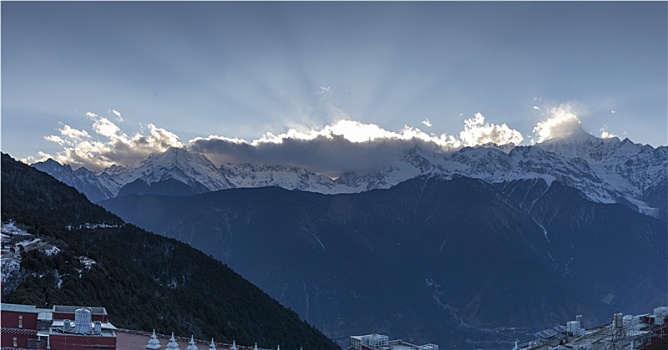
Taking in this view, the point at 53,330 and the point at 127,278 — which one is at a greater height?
the point at 127,278

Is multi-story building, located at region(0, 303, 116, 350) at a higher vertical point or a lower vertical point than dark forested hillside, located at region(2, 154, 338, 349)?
lower

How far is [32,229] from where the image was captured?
12325 cm

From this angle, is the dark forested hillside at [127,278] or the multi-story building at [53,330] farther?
the dark forested hillside at [127,278]

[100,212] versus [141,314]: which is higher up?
[100,212]

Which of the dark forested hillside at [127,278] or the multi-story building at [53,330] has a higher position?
the dark forested hillside at [127,278]

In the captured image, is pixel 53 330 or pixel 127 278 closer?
pixel 53 330

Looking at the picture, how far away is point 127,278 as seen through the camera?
424 feet

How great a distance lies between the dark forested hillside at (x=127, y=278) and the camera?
107 meters

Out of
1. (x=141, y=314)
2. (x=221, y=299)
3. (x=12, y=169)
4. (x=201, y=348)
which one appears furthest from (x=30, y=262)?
(x=12, y=169)

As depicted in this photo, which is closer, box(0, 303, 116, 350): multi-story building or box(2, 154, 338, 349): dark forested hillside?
box(0, 303, 116, 350): multi-story building

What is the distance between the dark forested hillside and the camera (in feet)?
350

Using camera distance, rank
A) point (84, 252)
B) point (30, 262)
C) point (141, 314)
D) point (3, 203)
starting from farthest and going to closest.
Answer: point (3, 203), point (84, 252), point (141, 314), point (30, 262)

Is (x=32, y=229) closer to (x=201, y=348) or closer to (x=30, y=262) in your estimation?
(x=30, y=262)

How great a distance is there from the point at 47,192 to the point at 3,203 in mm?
37699
